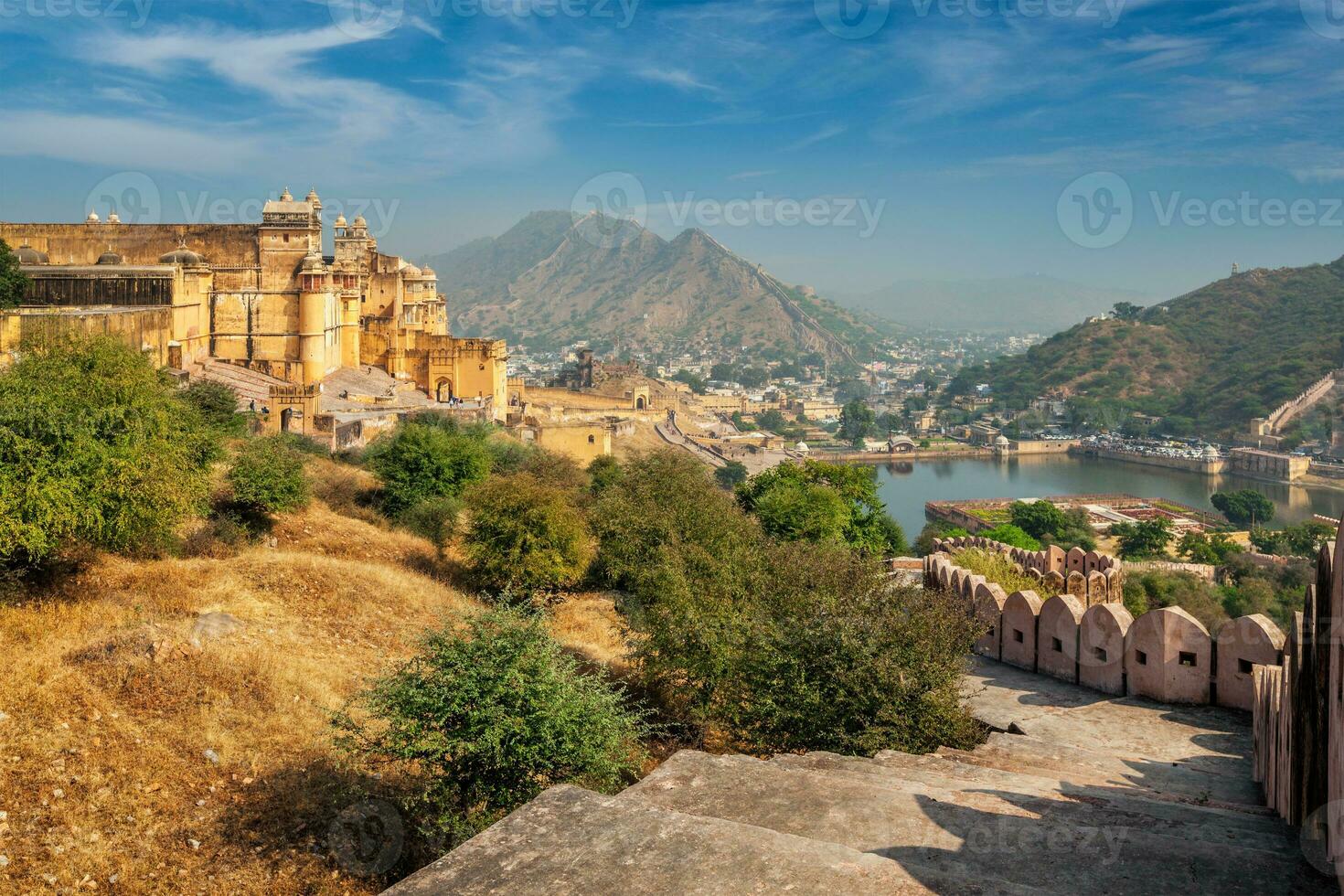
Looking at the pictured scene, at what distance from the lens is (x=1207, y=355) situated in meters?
118

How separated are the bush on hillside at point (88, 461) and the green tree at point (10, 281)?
11.8m

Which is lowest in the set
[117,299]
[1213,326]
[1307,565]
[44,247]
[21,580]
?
[1307,565]

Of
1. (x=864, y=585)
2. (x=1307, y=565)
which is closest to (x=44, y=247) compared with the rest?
(x=864, y=585)

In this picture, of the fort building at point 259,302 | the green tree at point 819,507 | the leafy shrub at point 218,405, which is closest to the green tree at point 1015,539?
the green tree at point 819,507

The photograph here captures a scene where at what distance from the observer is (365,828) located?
6.88 m

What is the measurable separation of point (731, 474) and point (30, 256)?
39.3 m

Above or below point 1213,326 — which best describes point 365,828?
below

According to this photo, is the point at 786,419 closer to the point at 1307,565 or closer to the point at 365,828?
the point at 1307,565

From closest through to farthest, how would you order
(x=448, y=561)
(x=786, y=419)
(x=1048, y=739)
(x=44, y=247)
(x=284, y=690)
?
(x=1048, y=739), (x=284, y=690), (x=448, y=561), (x=44, y=247), (x=786, y=419)

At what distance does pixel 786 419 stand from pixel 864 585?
108695mm

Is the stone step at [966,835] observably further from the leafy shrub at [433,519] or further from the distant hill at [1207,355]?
the distant hill at [1207,355]

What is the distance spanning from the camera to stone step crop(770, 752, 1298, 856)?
198 inches

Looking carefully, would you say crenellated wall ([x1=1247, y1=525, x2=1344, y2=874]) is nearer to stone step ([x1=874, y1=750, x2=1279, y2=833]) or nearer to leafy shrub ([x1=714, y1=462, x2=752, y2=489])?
stone step ([x1=874, y1=750, x2=1279, y2=833])

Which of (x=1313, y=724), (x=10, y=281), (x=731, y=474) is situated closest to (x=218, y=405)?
(x=10, y=281)
